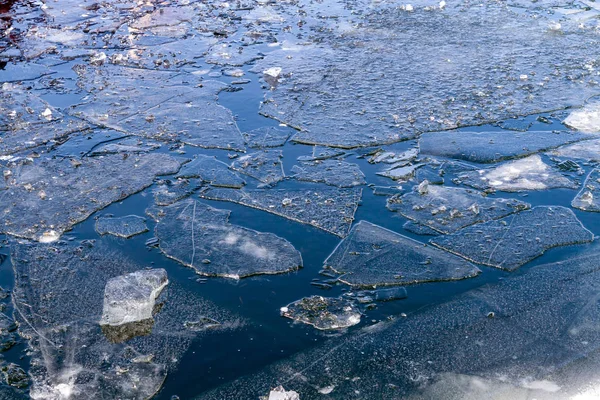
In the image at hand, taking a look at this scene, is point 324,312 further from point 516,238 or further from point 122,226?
point 122,226

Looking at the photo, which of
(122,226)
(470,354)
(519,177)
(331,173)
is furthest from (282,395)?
(519,177)

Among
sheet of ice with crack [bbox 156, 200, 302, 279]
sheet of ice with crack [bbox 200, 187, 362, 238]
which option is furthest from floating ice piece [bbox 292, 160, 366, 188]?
sheet of ice with crack [bbox 156, 200, 302, 279]

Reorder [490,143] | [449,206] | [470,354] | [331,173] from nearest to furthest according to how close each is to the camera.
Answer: [470,354]
[449,206]
[331,173]
[490,143]

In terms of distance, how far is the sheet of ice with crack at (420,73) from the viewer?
5.52m

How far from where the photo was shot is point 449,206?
14.0 ft

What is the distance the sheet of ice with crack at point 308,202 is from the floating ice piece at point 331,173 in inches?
4.2

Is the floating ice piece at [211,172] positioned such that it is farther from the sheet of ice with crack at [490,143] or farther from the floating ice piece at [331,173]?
the sheet of ice with crack at [490,143]

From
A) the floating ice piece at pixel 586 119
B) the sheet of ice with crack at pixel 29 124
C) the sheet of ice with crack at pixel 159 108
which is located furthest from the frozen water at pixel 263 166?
the floating ice piece at pixel 586 119

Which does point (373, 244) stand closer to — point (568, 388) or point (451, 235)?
point (451, 235)

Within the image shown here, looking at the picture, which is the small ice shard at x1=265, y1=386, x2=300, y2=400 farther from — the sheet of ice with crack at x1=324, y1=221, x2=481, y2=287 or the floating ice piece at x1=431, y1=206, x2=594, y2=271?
the floating ice piece at x1=431, y1=206, x2=594, y2=271

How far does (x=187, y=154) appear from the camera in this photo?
16.5 ft

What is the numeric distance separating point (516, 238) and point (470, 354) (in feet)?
3.77

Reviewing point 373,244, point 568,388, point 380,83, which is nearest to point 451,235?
point 373,244

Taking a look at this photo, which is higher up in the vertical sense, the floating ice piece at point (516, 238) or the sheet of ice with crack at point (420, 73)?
the sheet of ice with crack at point (420, 73)
